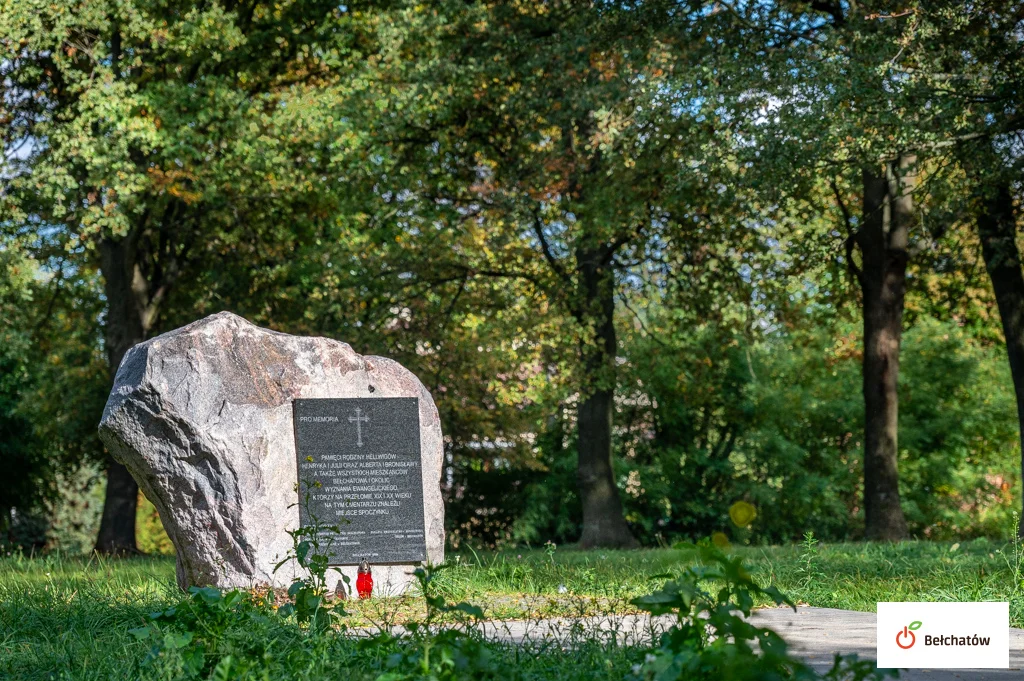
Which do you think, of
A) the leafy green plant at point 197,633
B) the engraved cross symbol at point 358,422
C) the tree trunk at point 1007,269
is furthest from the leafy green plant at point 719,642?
the tree trunk at point 1007,269

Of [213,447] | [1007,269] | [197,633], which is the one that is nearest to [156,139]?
[213,447]

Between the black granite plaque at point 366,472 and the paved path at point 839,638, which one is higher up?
the black granite plaque at point 366,472

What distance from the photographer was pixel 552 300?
17.1 meters

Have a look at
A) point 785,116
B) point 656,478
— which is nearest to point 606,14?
point 785,116

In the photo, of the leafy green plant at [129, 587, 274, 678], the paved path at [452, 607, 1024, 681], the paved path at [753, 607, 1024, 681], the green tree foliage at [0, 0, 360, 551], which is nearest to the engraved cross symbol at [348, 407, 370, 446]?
the paved path at [452, 607, 1024, 681]

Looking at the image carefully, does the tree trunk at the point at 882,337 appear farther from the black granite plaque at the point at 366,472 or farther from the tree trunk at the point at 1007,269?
the black granite plaque at the point at 366,472

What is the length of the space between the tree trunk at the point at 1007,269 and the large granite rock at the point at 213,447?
8.58 metres

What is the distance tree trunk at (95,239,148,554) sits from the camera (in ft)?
58.1

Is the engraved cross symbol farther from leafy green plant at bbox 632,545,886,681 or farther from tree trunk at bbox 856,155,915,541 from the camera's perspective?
tree trunk at bbox 856,155,915,541

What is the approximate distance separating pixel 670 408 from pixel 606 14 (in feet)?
31.8

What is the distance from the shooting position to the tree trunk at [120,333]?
17.7 m

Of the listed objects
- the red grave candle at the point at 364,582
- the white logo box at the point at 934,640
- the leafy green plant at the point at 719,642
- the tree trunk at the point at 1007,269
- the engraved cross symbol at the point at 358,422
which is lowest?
the red grave candle at the point at 364,582

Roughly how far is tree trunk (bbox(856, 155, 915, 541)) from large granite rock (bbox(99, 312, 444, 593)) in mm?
9079

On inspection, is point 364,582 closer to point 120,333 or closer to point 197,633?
point 197,633
